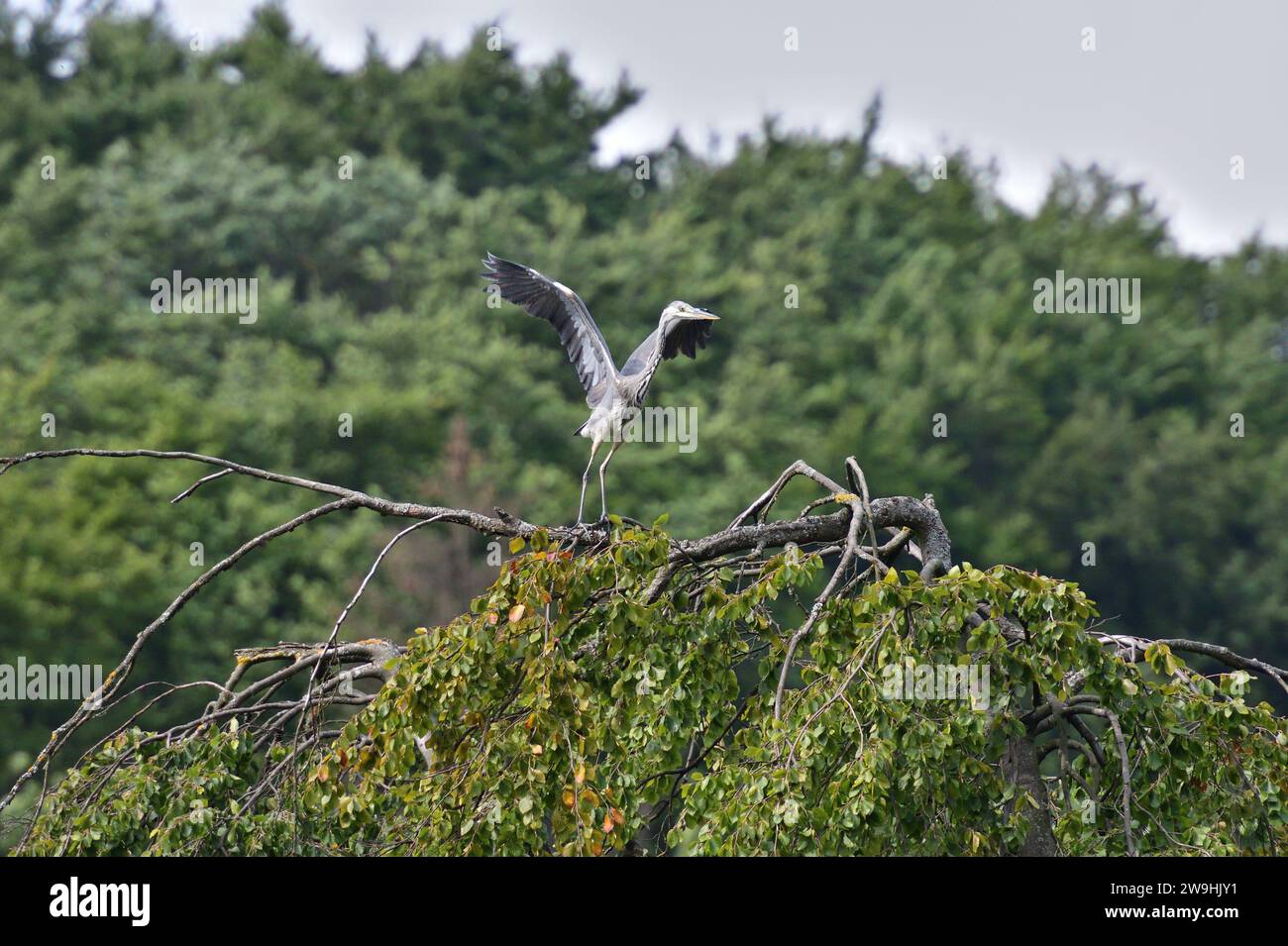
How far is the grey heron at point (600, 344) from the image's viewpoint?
6.77 meters

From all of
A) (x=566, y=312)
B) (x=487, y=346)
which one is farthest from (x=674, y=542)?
(x=487, y=346)

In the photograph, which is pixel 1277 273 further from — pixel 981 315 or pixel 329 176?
pixel 329 176

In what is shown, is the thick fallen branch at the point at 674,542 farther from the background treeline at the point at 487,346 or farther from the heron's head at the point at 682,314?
the background treeline at the point at 487,346

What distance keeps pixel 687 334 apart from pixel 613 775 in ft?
6.16

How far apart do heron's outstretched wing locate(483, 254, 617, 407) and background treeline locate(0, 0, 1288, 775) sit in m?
21.5

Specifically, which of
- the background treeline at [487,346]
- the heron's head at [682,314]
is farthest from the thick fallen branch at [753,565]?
the background treeline at [487,346]

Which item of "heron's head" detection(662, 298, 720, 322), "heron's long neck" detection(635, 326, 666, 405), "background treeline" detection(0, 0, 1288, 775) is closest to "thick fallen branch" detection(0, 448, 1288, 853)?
"heron's long neck" detection(635, 326, 666, 405)

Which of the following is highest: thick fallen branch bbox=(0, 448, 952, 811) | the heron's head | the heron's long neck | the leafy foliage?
the heron's head

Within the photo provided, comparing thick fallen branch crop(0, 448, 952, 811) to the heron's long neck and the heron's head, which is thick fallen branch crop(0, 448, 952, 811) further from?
the heron's head

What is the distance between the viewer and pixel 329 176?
137 ft

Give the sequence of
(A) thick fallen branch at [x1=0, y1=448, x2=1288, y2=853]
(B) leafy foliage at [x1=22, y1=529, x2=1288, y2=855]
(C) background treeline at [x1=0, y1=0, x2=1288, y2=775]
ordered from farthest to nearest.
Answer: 1. (C) background treeline at [x1=0, y1=0, x2=1288, y2=775]
2. (A) thick fallen branch at [x1=0, y1=448, x2=1288, y2=853]
3. (B) leafy foliage at [x1=22, y1=529, x2=1288, y2=855]

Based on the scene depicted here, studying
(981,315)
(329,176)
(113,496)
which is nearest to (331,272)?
(329,176)

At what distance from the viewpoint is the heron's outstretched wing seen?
7000 mm

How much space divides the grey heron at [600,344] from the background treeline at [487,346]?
848 inches
